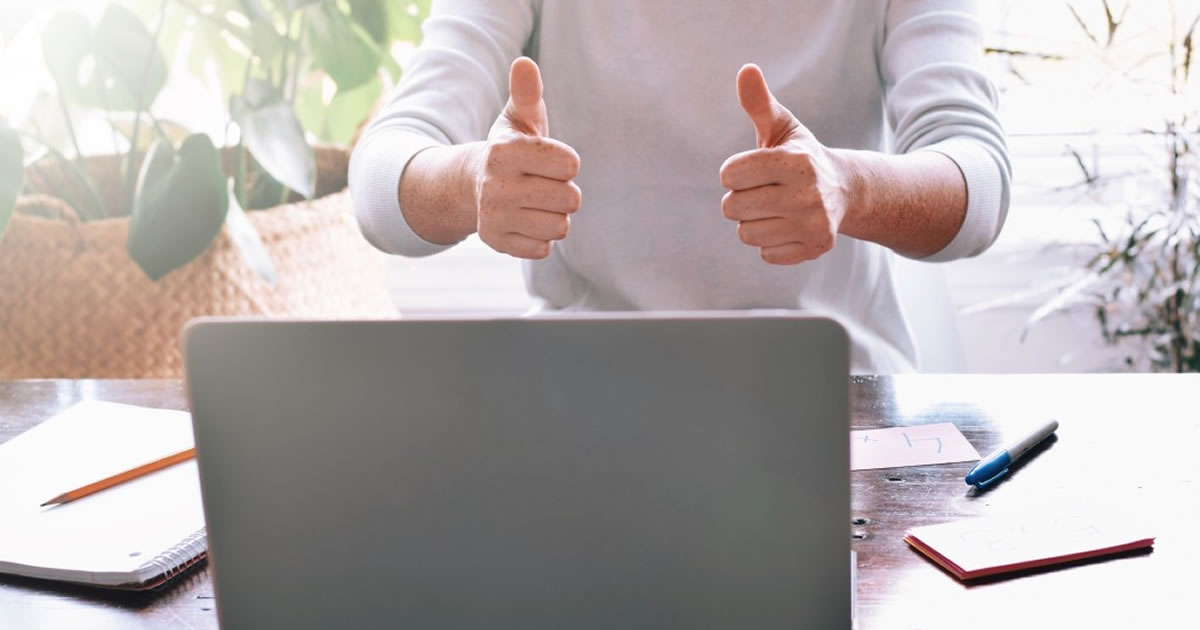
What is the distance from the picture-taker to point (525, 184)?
0.82 meters

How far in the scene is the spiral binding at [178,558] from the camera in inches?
25.2

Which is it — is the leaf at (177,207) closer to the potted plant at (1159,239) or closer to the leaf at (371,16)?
→ the leaf at (371,16)

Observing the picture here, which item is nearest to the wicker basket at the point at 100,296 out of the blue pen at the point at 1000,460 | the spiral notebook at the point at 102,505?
the spiral notebook at the point at 102,505

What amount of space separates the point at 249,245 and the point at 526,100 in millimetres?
1140

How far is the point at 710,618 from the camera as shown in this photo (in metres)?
0.46

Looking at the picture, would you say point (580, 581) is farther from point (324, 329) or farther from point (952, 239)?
point (952, 239)

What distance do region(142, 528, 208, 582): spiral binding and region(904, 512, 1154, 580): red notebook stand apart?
0.44 m

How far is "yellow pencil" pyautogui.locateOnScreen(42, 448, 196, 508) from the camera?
756mm

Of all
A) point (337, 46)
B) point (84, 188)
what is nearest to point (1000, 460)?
point (337, 46)

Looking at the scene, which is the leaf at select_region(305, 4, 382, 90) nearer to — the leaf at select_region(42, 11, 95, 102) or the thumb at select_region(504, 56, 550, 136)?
the leaf at select_region(42, 11, 95, 102)

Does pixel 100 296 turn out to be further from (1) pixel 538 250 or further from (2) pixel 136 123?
(1) pixel 538 250

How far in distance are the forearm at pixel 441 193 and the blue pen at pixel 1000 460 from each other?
49cm

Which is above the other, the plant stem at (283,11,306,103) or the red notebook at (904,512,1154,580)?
the plant stem at (283,11,306,103)

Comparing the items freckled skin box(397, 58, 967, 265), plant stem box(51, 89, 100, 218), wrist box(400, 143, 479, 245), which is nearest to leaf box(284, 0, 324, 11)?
plant stem box(51, 89, 100, 218)
